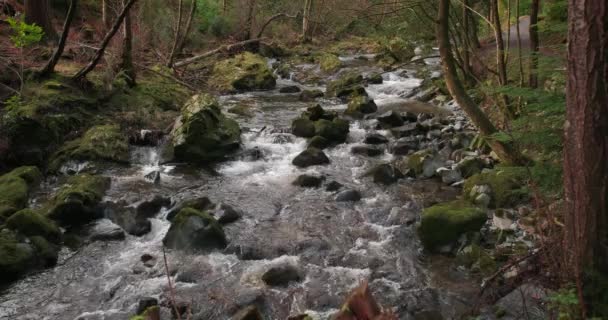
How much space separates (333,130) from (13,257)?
314 inches

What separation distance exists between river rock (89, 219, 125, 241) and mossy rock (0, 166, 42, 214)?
4.20 feet

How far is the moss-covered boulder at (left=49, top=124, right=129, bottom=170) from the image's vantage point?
1080 centimetres

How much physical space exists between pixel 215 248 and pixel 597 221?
17.5ft

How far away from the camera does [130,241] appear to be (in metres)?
7.91

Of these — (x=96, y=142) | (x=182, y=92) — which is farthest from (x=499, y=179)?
(x=182, y=92)

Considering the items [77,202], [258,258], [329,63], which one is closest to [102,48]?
[77,202]

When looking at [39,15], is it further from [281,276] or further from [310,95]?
[281,276]

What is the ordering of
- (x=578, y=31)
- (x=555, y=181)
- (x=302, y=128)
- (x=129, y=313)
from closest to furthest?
(x=578, y=31)
(x=555, y=181)
(x=129, y=313)
(x=302, y=128)

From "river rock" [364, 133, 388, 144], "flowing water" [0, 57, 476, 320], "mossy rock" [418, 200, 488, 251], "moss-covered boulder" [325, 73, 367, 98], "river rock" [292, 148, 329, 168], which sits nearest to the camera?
"flowing water" [0, 57, 476, 320]

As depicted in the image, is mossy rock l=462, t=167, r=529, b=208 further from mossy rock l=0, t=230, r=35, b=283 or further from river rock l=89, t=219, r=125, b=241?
mossy rock l=0, t=230, r=35, b=283

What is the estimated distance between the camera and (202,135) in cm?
1163

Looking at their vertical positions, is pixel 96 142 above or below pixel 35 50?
below

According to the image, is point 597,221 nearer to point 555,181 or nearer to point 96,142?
point 555,181

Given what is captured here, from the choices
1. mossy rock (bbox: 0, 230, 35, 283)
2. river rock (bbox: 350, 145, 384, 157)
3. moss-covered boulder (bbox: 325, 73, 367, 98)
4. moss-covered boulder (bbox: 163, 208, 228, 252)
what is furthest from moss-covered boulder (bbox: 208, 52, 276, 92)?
mossy rock (bbox: 0, 230, 35, 283)
